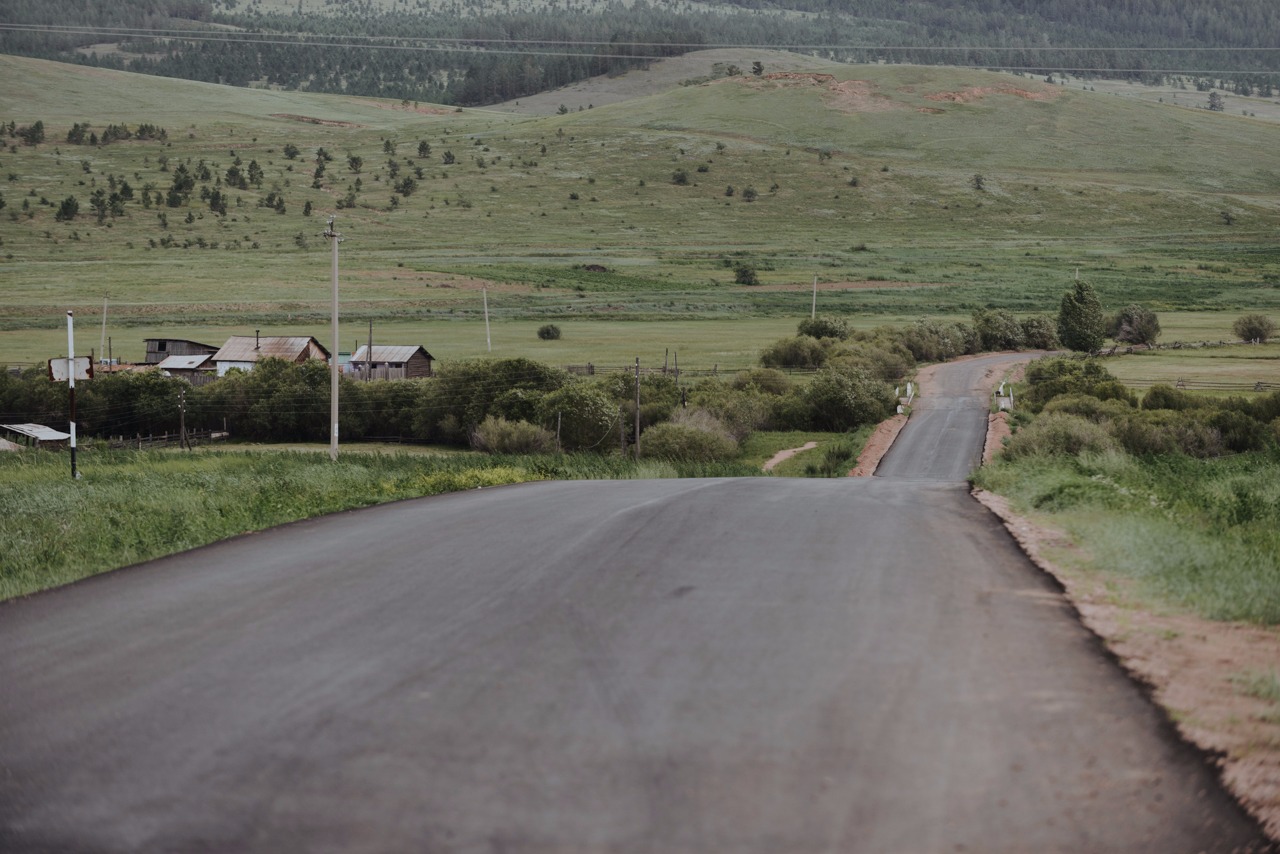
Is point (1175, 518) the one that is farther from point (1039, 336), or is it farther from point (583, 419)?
point (1039, 336)

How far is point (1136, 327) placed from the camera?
9506 cm

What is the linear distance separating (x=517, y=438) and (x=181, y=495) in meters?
34.0

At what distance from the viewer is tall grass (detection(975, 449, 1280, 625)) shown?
9.47 metres

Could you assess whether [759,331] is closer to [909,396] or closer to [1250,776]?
[909,396]

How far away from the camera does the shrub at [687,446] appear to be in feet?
159

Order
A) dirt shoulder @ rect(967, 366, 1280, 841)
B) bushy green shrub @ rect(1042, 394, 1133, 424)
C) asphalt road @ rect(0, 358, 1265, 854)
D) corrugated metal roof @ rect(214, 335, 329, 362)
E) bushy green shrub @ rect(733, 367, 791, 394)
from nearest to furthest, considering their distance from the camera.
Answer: asphalt road @ rect(0, 358, 1265, 854) < dirt shoulder @ rect(967, 366, 1280, 841) < bushy green shrub @ rect(1042, 394, 1133, 424) < bushy green shrub @ rect(733, 367, 791, 394) < corrugated metal roof @ rect(214, 335, 329, 362)

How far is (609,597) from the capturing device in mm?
9492

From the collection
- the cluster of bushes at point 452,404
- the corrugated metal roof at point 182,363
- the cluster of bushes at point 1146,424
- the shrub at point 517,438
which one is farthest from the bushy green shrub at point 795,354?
the corrugated metal roof at point 182,363

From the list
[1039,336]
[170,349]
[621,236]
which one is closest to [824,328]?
[1039,336]

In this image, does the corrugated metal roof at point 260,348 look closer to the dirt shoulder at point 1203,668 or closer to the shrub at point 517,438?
the shrub at point 517,438

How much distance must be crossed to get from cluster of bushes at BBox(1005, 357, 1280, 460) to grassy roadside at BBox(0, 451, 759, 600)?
15.8m

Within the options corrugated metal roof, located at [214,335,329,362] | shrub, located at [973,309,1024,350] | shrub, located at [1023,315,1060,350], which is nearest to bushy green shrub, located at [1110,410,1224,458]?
shrub, located at [973,309,1024,350]

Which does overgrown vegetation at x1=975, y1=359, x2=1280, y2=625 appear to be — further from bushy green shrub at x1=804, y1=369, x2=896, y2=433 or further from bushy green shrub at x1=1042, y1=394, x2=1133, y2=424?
bushy green shrub at x1=804, y1=369, x2=896, y2=433

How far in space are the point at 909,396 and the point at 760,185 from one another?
124m
